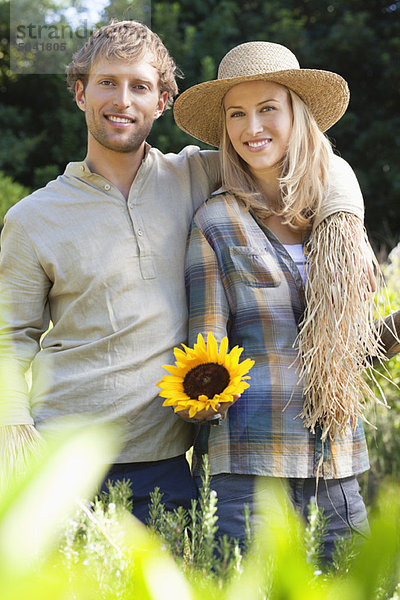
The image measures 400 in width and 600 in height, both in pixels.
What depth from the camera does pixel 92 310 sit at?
217cm

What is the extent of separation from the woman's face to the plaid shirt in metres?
0.23

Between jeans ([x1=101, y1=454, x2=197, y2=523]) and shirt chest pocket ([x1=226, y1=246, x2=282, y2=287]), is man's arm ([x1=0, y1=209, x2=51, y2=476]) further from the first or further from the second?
shirt chest pocket ([x1=226, y1=246, x2=282, y2=287])

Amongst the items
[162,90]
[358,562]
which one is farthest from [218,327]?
[358,562]

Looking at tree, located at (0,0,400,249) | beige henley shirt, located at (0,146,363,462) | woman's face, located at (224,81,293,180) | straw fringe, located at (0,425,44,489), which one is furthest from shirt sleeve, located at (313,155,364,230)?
tree, located at (0,0,400,249)

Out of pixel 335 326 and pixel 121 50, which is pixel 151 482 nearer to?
pixel 335 326

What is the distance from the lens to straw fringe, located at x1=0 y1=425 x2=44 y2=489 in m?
2.00

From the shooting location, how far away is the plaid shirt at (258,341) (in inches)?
79.8

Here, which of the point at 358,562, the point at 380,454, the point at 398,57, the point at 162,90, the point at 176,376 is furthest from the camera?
the point at 398,57

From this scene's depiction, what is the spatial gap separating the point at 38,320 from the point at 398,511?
1.74 meters

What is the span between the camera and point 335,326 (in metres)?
2.02

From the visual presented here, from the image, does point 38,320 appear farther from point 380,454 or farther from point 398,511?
point 380,454

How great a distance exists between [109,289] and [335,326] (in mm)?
715

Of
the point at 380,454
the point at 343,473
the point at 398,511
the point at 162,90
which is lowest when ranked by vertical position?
the point at 380,454

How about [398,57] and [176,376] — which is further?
[398,57]
